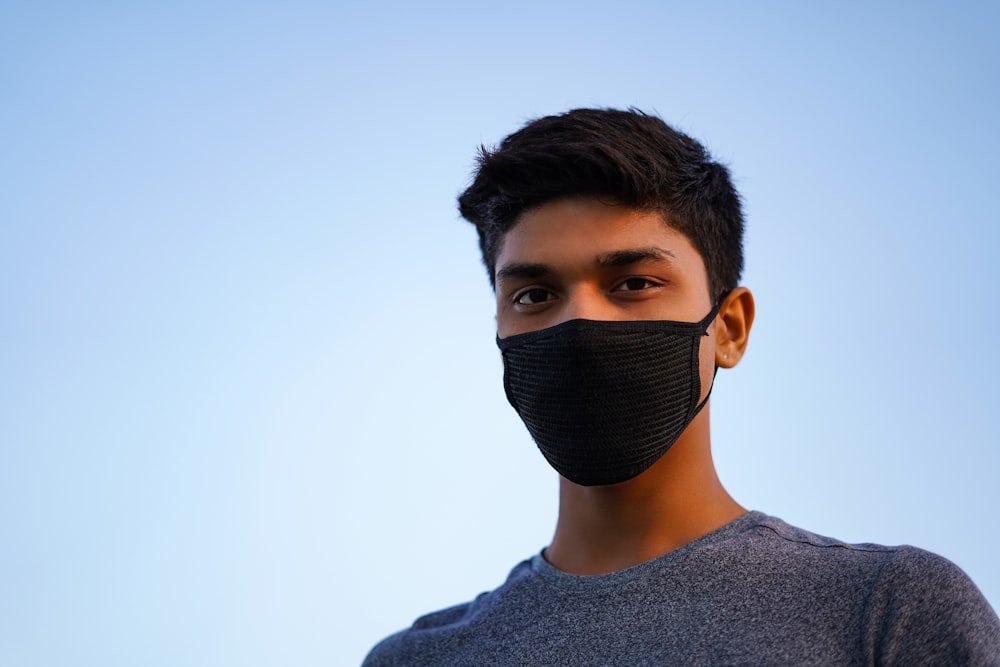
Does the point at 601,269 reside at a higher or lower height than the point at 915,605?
higher

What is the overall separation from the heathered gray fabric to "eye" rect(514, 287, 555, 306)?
99cm

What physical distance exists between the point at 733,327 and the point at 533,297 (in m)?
0.78

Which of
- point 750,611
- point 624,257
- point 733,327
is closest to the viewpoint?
point 750,611

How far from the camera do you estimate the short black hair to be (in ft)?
11.0

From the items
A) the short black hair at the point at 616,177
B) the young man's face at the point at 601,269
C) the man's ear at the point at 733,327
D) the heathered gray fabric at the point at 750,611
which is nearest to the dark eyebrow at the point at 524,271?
the young man's face at the point at 601,269

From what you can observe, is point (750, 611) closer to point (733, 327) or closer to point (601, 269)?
point (733, 327)

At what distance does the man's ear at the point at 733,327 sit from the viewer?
355 centimetres

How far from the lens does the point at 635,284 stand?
332 centimetres

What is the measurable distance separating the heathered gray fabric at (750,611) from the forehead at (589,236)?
1.00 metres

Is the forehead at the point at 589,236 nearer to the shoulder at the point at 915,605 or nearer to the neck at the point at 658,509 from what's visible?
the neck at the point at 658,509

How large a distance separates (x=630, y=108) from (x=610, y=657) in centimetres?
205

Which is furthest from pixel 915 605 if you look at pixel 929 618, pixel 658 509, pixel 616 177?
pixel 616 177

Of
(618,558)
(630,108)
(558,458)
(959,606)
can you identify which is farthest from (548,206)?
(959,606)

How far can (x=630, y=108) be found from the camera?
3.78 metres
